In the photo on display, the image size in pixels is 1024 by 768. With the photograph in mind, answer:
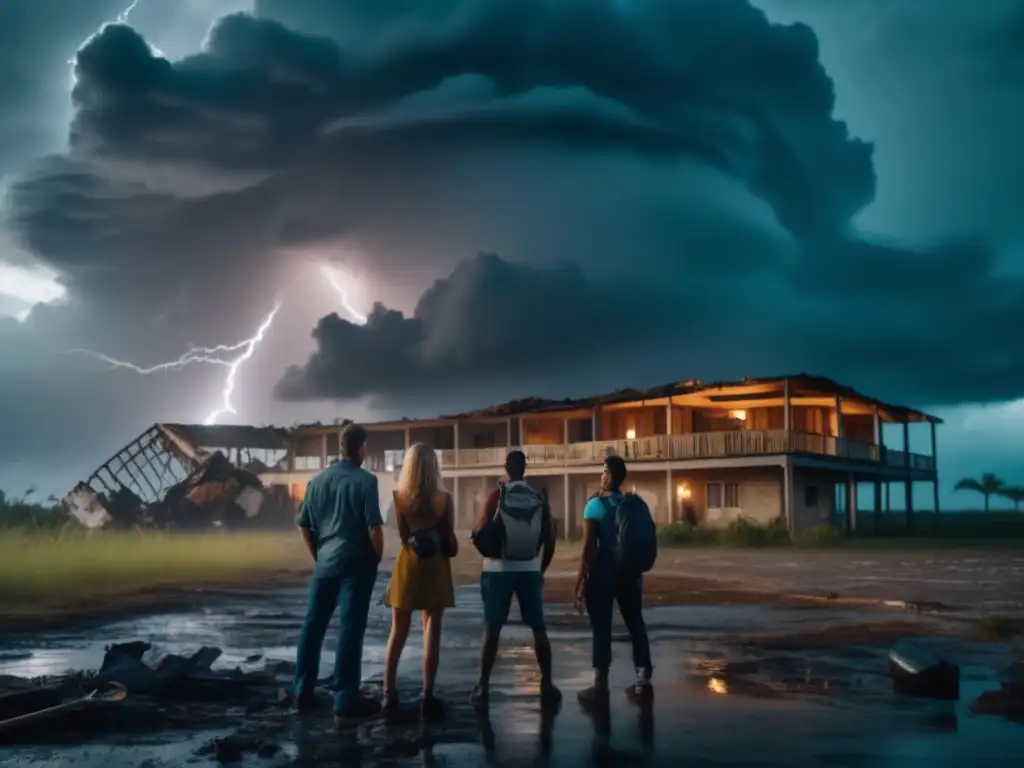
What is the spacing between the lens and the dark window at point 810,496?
128 feet

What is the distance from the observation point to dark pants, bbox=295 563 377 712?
7.02 metres

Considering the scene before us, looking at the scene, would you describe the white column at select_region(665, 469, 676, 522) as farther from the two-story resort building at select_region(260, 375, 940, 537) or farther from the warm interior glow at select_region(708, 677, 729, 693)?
the warm interior glow at select_region(708, 677, 729, 693)

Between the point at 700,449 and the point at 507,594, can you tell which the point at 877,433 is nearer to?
the point at 700,449

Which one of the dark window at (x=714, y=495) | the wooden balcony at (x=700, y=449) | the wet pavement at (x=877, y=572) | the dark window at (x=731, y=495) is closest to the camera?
the wet pavement at (x=877, y=572)

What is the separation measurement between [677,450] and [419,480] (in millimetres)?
30168

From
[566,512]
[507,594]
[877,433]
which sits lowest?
[566,512]

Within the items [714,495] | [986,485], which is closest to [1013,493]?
[986,485]

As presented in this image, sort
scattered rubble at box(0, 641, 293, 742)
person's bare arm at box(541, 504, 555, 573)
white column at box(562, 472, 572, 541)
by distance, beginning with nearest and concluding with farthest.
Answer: scattered rubble at box(0, 641, 293, 742)
person's bare arm at box(541, 504, 555, 573)
white column at box(562, 472, 572, 541)

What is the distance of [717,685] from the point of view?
8.12 meters

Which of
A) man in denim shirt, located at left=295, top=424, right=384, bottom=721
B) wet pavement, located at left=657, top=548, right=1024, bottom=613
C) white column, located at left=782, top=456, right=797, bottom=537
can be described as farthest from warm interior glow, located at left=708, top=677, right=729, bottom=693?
white column, located at left=782, top=456, right=797, bottom=537

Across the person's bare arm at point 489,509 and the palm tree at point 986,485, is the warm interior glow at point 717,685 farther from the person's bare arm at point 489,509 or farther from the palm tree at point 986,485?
the palm tree at point 986,485

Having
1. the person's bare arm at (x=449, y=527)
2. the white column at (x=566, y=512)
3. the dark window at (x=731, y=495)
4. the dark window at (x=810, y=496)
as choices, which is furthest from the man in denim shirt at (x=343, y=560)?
the dark window at (x=810, y=496)

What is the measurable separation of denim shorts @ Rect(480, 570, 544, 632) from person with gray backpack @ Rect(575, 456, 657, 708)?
57 cm

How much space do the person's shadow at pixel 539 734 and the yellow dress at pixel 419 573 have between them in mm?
744
